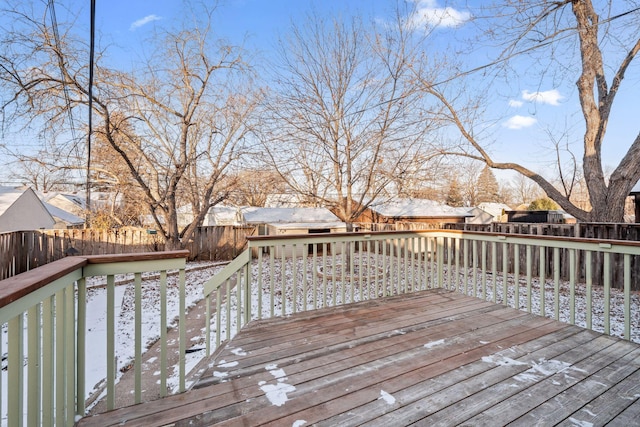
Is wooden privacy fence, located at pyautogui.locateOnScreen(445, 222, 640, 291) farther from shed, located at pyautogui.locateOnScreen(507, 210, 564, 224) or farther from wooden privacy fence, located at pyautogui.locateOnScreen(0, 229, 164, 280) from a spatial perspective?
shed, located at pyautogui.locateOnScreen(507, 210, 564, 224)

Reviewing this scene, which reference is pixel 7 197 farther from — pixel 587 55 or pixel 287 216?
pixel 587 55

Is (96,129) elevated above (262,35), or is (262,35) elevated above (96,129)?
(262,35)

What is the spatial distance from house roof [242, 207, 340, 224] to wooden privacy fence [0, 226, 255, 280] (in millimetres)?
1920

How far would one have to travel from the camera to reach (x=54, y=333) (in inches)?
55.5

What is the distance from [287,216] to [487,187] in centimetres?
2488

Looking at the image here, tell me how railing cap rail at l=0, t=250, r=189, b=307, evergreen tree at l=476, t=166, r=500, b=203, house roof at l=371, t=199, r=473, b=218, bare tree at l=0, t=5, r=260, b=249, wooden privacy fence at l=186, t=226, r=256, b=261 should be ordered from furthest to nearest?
evergreen tree at l=476, t=166, r=500, b=203 < house roof at l=371, t=199, r=473, b=218 < wooden privacy fence at l=186, t=226, r=256, b=261 < bare tree at l=0, t=5, r=260, b=249 < railing cap rail at l=0, t=250, r=189, b=307

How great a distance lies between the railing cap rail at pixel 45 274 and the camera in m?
1.04

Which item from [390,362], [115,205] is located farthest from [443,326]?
[115,205]

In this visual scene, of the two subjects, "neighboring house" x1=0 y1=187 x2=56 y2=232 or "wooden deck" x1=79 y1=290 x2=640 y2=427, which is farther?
"neighboring house" x1=0 y1=187 x2=56 y2=232

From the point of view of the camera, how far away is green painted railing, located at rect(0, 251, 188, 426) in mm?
1065

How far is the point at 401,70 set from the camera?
8.97 m

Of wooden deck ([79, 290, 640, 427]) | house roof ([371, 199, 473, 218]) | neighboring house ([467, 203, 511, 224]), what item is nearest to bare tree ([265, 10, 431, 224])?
wooden deck ([79, 290, 640, 427])

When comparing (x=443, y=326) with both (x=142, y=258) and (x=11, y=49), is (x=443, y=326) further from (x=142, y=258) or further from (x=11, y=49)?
(x=11, y=49)

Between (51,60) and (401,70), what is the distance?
8508 mm
